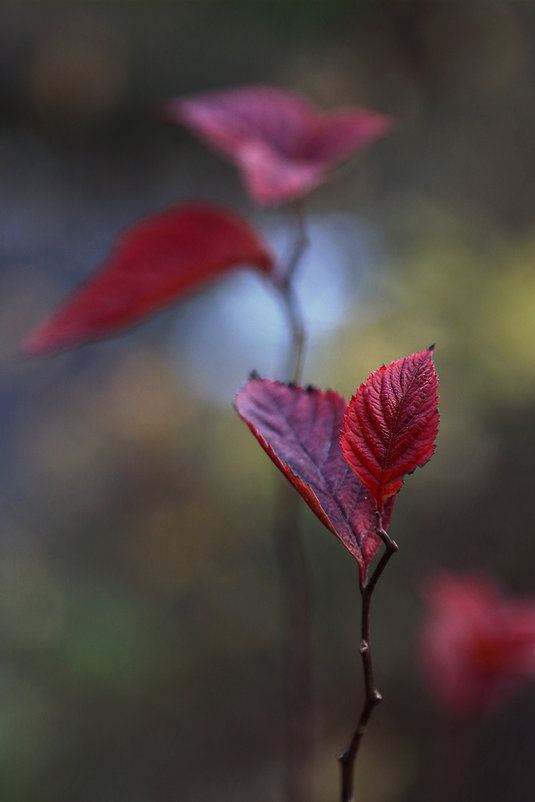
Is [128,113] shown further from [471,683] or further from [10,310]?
[471,683]

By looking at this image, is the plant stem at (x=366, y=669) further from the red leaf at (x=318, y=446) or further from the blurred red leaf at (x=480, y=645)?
the blurred red leaf at (x=480, y=645)

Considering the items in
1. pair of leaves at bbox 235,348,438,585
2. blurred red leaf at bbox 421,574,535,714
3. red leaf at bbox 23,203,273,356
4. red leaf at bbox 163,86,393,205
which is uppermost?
red leaf at bbox 163,86,393,205

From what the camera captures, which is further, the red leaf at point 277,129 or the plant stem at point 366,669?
the red leaf at point 277,129

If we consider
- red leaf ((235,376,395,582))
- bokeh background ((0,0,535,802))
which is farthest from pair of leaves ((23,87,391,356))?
bokeh background ((0,0,535,802))

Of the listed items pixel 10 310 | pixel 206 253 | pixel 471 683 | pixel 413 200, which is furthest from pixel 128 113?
pixel 471 683

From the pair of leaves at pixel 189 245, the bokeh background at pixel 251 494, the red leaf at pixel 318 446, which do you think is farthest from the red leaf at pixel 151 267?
the bokeh background at pixel 251 494

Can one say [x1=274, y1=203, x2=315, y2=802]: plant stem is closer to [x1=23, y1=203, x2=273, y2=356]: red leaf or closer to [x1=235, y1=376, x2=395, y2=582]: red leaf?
[x1=23, y1=203, x2=273, y2=356]: red leaf
